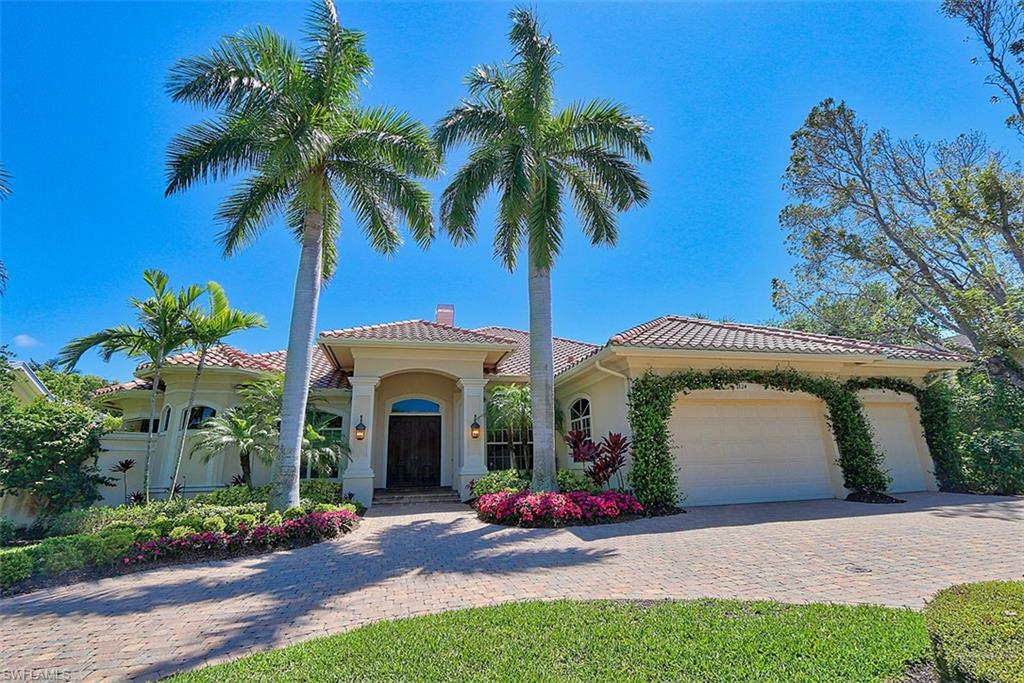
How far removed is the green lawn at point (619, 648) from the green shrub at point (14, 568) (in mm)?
5037

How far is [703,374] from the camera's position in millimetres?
10984

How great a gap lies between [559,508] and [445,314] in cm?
1309

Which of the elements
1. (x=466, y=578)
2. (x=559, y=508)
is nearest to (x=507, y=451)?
(x=559, y=508)

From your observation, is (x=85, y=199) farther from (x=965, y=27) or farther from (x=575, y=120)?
(x=965, y=27)

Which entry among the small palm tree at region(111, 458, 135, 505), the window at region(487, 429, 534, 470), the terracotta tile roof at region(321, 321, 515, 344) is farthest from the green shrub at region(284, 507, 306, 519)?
the small palm tree at region(111, 458, 135, 505)

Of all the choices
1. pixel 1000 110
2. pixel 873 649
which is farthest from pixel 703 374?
pixel 1000 110

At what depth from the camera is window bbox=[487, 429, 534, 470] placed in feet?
48.5

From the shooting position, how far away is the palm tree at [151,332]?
10977 mm

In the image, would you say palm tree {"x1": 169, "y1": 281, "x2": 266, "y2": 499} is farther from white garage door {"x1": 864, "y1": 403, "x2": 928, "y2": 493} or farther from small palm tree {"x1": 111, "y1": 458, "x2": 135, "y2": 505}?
white garage door {"x1": 864, "y1": 403, "x2": 928, "y2": 493}

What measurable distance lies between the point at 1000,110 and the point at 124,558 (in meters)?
22.3

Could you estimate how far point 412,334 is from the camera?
13.4 metres

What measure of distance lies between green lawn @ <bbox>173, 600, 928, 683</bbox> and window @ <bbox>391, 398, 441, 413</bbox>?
1125cm

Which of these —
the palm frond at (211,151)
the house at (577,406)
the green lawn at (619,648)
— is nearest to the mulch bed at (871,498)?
the house at (577,406)

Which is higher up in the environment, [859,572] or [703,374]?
[703,374]
